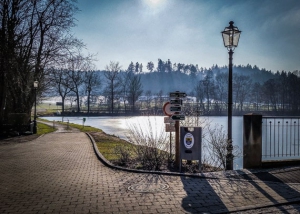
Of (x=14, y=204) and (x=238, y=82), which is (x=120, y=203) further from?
(x=238, y=82)

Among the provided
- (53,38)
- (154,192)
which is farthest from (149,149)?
(53,38)

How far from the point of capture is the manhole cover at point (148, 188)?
5957 millimetres

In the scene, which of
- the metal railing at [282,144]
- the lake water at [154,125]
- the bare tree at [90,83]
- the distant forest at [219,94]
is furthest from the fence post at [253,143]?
the bare tree at [90,83]

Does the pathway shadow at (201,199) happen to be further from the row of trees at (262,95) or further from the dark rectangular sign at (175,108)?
the row of trees at (262,95)

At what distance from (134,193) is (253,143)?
424 centimetres

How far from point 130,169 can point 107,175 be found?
2.52 feet

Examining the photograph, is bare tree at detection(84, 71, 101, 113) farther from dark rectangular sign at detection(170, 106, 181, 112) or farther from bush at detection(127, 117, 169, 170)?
dark rectangular sign at detection(170, 106, 181, 112)

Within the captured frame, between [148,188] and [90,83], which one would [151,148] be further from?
[90,83]

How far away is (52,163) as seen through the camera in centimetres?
937

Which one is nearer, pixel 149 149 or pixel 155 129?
pixel 149 149

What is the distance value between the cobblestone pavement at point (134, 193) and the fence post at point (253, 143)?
38.6 inches

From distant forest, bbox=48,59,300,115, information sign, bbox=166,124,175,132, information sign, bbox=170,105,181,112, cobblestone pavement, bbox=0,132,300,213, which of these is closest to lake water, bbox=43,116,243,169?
information sign, bbox=166,124,175,132

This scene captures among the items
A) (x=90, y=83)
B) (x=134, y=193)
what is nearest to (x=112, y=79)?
(x=90, y=83)

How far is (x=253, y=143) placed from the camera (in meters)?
8.18
